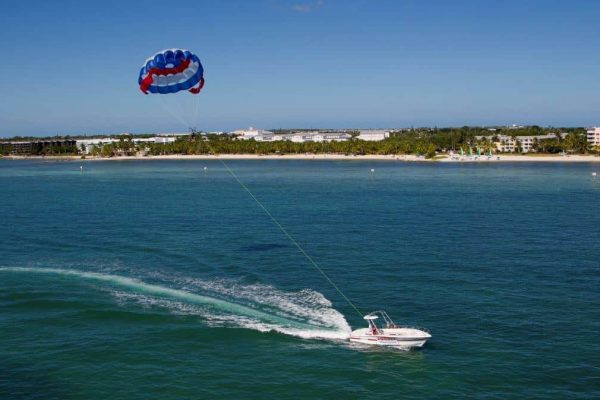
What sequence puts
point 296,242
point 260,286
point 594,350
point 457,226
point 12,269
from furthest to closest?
point 457,226 → point 296,242 → point 12,269 → point 260,286 → point 594,350

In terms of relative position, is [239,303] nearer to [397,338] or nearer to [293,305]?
[293,305]

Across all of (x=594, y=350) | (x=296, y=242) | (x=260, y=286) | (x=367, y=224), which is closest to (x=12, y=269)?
(x=260, y=286)

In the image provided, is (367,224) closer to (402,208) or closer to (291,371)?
(402,208)

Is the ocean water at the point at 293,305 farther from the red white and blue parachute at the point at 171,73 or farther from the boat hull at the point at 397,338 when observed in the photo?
the red white and blue parachute at the point at 171,73

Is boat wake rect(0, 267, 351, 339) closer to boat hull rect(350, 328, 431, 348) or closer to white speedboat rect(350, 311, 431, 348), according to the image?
white speedboat rect(350, 311, 431, 348)

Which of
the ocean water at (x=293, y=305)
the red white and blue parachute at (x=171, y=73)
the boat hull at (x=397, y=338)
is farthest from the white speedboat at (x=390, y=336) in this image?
the red white and blue parachute at (x=171, y=73)
